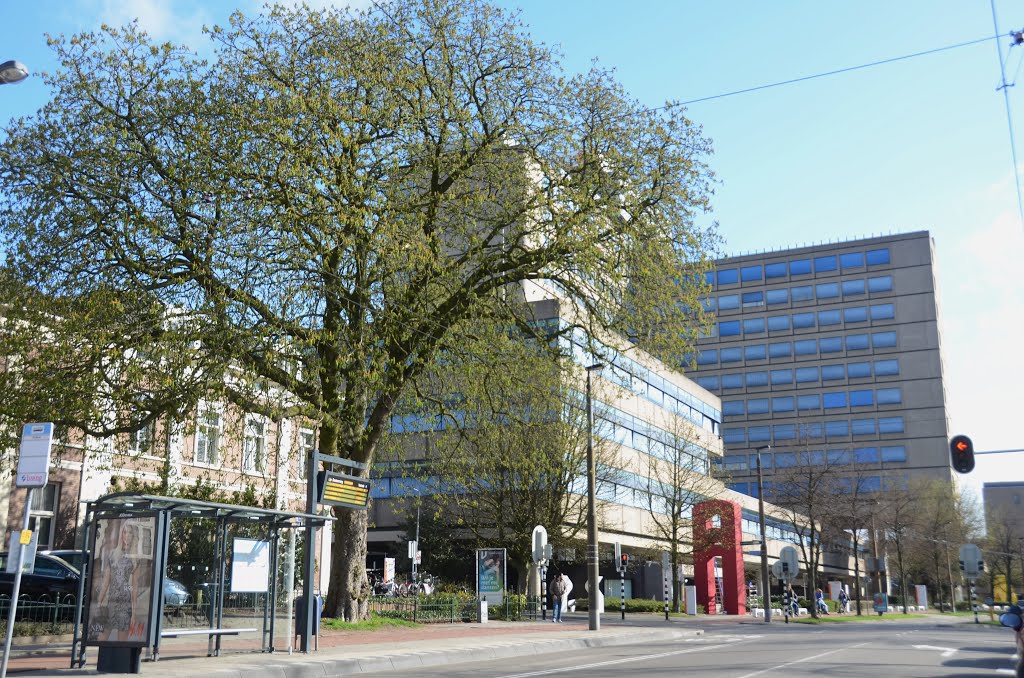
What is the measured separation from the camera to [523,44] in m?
26.1

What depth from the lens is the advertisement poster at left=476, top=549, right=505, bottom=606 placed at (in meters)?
35.7

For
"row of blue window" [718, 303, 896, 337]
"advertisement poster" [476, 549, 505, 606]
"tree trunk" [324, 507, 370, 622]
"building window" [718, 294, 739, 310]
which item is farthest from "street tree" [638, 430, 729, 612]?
"building window" [718, 294, 739, 310]

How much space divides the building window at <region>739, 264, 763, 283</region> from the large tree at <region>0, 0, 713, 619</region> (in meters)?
96.3

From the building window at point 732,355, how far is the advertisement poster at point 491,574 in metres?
87.3

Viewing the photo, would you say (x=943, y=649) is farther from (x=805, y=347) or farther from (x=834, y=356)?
(x=805, y=347)

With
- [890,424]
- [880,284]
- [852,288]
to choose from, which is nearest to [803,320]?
[852,288]

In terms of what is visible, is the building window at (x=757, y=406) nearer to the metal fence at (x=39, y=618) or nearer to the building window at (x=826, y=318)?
the building window at (x=826, y=318)

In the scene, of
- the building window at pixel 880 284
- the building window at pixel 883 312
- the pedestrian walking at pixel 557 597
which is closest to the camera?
the pedestrian walking at pixel 557 597

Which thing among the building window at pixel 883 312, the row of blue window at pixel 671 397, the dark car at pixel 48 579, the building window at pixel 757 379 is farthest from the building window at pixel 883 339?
the dark car at pixel 48 579

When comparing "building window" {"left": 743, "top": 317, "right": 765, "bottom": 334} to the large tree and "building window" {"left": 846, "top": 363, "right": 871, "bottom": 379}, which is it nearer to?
"building window" {"left": 846, "top": 363, "right": 871, "bottom": 379}

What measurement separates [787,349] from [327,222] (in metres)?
103

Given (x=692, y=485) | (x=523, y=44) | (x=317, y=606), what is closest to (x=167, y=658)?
(x=317, y=606)

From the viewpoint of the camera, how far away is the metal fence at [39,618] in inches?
781

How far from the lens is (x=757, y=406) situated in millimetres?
117750
